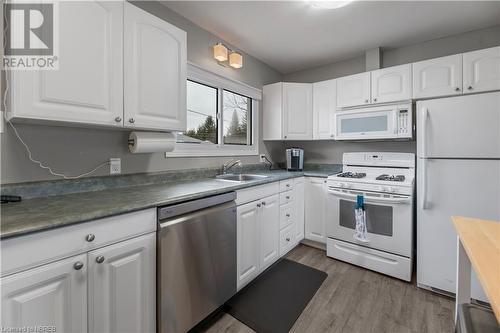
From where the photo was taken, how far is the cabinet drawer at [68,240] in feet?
2.53

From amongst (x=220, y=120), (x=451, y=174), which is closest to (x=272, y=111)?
(x=220, y=120)

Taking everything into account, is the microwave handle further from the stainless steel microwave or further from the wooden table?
the wooden table

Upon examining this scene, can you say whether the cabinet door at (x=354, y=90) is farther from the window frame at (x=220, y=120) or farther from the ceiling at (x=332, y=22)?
the window frame at (x=220, y=120)

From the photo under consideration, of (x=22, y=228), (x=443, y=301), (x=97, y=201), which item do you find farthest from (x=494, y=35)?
(x=22, y=228)

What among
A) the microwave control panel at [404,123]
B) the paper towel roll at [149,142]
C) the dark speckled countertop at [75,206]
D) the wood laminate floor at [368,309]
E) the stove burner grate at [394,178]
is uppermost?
the microwave control panel at [404,123]

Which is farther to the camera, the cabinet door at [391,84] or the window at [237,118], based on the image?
the window at [237,118]

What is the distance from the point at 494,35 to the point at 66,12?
356 centimetres

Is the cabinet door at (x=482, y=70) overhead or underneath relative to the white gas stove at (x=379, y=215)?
overhead

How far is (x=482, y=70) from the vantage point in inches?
75.5

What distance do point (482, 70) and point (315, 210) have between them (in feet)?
6.51

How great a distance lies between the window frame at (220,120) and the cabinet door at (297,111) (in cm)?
39

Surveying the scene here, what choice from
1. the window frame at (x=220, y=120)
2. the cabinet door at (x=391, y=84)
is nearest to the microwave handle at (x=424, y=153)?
the cabinet door at (x=391, y=84)

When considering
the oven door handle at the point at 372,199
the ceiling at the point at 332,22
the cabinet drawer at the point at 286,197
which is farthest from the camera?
the cabinet drawer at the point at 286,197

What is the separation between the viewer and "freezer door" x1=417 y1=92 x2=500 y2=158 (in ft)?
5.45
